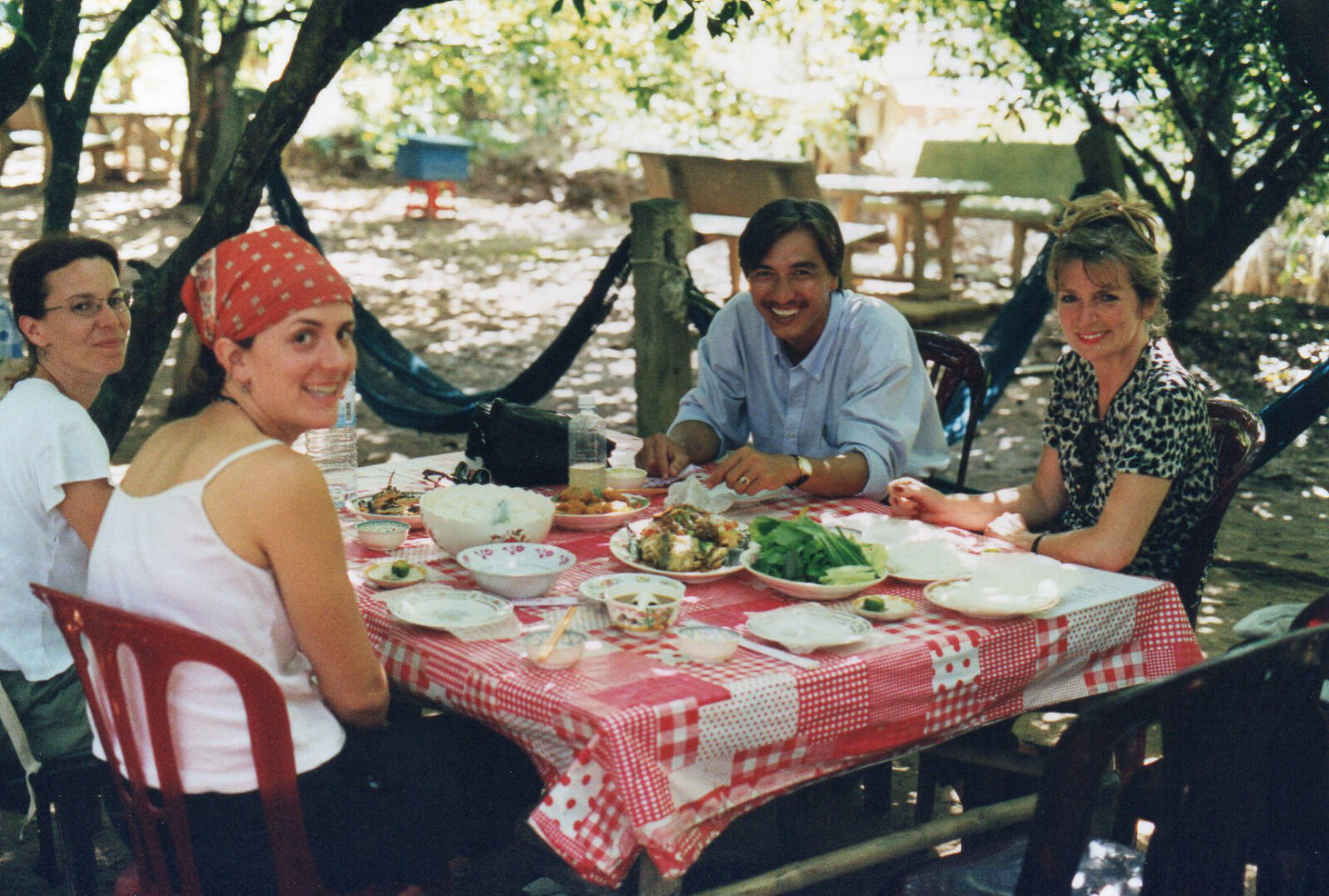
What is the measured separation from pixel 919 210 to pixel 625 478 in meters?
6.81

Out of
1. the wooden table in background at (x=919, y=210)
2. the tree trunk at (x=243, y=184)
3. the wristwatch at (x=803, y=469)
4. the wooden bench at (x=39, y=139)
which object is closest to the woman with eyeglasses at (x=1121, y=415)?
the wristwatch at (x=803, y=469)

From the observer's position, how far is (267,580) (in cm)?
186

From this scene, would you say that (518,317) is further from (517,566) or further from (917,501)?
(517,566)

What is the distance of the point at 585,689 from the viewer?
186 centimetres

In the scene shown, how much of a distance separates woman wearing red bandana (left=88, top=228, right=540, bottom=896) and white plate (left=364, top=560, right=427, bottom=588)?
31 centimetres

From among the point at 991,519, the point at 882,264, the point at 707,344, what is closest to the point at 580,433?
the point at 707,344

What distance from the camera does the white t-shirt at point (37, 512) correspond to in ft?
7.47

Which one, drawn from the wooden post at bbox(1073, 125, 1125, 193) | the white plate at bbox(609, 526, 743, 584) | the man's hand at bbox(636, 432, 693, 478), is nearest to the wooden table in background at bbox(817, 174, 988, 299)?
the wooden post at bbox(1073, 125, 1125, 193)

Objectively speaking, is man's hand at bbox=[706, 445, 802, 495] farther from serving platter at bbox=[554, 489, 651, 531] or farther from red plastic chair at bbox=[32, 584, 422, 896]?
red plastic chair at bbox=[32, 584, 422, 896]

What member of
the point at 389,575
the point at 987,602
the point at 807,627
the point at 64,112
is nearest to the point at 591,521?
the point at 389,575

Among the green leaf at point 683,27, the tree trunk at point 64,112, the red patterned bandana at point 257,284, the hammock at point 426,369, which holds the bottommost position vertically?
the hammock at point 426,369

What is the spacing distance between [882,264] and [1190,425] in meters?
9.16

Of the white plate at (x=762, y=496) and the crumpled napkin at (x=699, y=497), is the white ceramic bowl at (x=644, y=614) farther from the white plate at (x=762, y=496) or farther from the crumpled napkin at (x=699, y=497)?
the white plate at (x=762, y=496)

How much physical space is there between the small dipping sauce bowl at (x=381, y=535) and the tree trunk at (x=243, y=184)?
5.82ft
